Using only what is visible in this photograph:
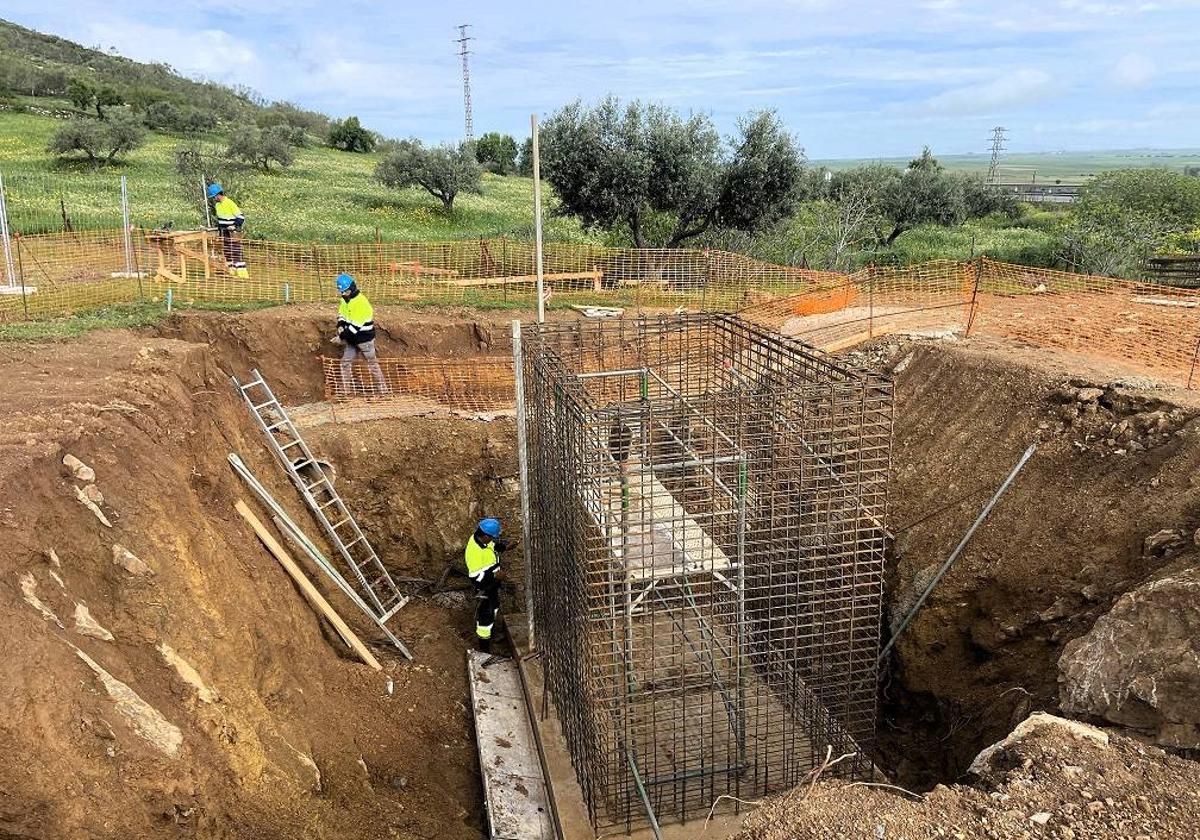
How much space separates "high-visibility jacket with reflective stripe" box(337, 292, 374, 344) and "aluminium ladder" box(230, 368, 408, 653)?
4.99 ft

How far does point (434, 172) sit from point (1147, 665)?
3416 cm

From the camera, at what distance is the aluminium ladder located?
9508 mm

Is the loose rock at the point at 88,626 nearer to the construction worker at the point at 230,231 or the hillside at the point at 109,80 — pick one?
the construction worker at the point at 230,231

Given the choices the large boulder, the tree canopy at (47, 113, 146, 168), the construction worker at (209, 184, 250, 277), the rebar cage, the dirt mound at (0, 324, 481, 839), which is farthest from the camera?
the tree canopy at (47, 113, 146, 168)

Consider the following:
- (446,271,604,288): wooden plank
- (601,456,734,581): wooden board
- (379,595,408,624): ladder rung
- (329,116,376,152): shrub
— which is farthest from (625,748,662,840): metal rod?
(329,116,376,152): shrub

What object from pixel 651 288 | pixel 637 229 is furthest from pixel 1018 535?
pixel 637 229

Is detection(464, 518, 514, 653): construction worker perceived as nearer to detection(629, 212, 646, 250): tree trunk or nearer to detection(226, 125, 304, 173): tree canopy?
detection(629, 212, 646, 250): tree trunk

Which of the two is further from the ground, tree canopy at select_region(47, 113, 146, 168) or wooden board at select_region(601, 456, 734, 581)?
tree canopy at select_region(47, 113, 146, 168)

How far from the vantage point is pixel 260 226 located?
26547mm

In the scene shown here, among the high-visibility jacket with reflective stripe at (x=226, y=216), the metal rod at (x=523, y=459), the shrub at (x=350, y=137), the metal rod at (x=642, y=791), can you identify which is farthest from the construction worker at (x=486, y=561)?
the shrub at (x=350, y=137)

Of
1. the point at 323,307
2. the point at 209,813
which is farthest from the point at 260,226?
the point at 209,813

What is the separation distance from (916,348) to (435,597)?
292 inches

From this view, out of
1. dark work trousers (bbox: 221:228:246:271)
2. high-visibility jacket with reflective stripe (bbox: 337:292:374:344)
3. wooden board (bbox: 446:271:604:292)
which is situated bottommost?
high-visibility jacket with reflective stripe (bbox: 337:292:374:344)

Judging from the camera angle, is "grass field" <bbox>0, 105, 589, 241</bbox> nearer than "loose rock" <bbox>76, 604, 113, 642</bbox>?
No
